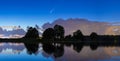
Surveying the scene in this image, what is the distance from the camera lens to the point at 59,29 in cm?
18312

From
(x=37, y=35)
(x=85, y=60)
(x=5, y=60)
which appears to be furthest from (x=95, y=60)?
(x=37, y=35)

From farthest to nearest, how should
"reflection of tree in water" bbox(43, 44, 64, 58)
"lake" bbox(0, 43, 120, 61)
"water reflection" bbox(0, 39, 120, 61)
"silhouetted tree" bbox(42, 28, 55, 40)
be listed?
"silhouetted tree" bbox(42, 28, 55, 40) → "reflection of tree in water" bbox(43, 44, 64, 58) → "water reflection" bbox(0, 39, 120, 61) → "lake" bbox(0, 43, 120, 61)

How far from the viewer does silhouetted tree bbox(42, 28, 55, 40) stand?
581ft

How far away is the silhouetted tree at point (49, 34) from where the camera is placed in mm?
177125

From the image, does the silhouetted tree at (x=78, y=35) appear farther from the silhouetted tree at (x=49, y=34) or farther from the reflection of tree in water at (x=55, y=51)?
the reflection of tree in water at (x=55, y=51)

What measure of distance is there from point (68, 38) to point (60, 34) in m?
11.7

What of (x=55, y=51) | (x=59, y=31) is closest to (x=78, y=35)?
(x=59, y=31)

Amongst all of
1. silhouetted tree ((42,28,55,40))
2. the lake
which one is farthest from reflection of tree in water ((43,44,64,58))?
silhouetted tree ((42,28,55,40))

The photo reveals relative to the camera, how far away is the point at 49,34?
177 m

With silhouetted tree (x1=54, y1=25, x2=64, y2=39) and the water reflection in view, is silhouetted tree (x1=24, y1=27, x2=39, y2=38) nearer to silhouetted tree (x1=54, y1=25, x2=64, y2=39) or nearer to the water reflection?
silhouetted tree (x1=54, y1=25, x2=64, y2=39)

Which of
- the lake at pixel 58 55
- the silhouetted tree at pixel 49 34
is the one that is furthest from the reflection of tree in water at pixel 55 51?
the silhouetted tree at pixel 49 34

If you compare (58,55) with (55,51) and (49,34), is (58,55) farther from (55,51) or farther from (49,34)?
(49,34)

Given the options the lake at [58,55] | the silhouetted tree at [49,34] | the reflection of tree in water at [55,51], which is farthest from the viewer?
the silhouetted tree at [49,34]

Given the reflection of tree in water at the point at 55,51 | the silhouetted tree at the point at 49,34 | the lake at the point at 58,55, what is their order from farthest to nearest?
the silhouetted tree at the point at 49,34, the reflection of tree in water at the point at 55,51, the lake at the point at 58,55
